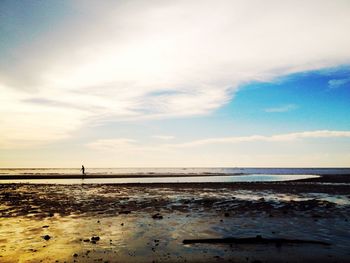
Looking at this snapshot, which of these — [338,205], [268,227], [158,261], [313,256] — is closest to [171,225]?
[268,227]

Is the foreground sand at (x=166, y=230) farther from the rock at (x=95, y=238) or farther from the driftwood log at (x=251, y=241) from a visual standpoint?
the driftwood log at (x=251, y=241)

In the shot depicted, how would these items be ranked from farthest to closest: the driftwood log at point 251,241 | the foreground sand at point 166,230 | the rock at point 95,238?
the rock at point 95,238 → the driftwood log at point 251,241 → the foreground sand at point 166,230

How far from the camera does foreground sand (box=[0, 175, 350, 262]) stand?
1176 cm

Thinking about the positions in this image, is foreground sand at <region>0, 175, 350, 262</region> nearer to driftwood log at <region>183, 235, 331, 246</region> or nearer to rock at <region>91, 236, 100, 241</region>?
rock at <region>91, 236, 100, 241</region>

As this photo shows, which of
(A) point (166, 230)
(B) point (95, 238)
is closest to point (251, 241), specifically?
(A) point (166, 230)

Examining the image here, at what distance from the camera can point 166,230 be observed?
1630cm

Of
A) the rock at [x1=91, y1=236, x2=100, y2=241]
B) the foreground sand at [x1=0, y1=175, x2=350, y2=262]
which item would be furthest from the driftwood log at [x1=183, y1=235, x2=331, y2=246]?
the rock at [x1=91, y1=236, x2=100, y2=241]

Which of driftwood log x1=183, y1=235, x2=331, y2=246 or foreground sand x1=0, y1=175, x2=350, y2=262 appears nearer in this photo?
foreground sand x1=0, y1=175, x2=350, y2=262

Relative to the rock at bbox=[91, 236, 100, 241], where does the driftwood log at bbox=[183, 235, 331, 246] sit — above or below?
below

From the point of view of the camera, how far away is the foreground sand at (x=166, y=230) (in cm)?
1176

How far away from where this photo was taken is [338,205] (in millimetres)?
25438

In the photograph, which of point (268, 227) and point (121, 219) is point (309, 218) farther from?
point (121, 219)

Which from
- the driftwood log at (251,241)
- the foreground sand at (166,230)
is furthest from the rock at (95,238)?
the driftwood log at (251,241)

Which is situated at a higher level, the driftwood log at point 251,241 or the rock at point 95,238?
the rock at point 95,238
